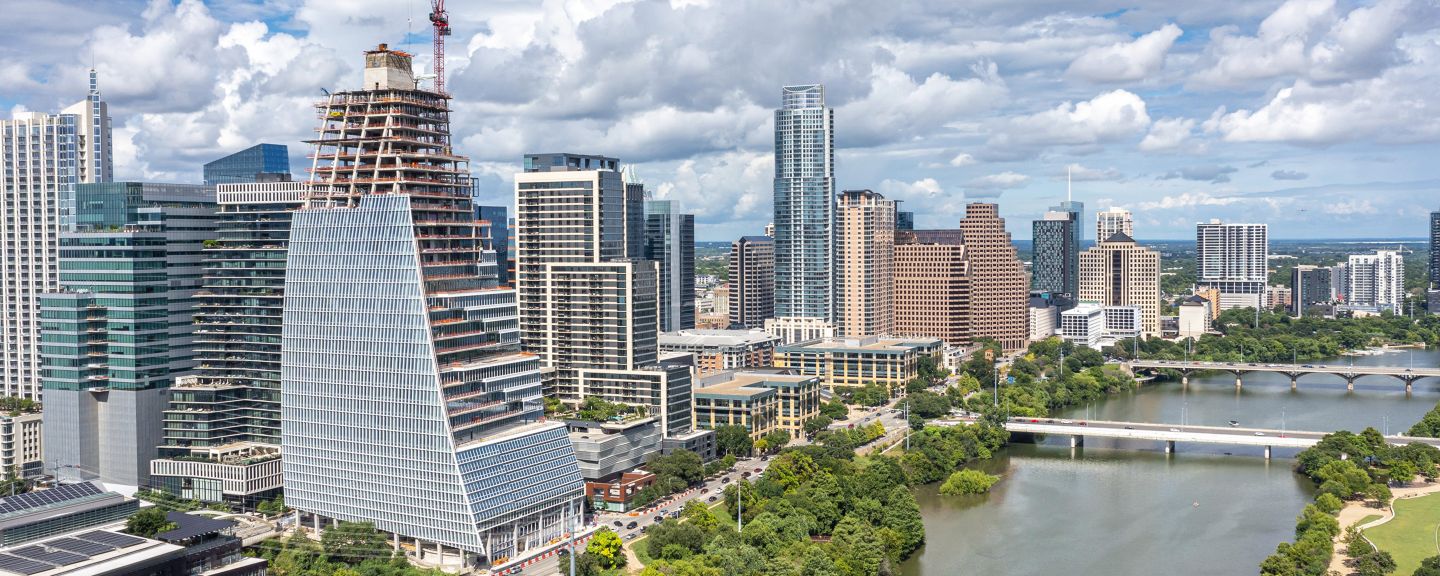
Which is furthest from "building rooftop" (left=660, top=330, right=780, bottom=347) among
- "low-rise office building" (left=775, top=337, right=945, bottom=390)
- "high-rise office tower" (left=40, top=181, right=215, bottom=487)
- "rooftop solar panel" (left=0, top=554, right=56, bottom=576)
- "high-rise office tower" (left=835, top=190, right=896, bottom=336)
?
"rooftop solar panel" (left=0, top=554, right=56, bottom=576)

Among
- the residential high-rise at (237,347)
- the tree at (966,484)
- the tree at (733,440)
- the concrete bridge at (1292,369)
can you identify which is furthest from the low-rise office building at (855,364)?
the residential high-rise at (237,347)

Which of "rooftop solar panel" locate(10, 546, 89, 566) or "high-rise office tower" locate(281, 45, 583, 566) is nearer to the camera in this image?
"rooftop solar panel" locate(10, 546, 89, 566)

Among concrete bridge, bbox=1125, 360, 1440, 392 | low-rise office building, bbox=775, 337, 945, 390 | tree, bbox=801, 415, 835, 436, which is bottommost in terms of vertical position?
tree, bbox=801, 415, 835, 436

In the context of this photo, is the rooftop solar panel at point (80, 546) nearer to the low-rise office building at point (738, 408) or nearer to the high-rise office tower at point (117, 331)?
the high-rise office tower at point (117, 331)

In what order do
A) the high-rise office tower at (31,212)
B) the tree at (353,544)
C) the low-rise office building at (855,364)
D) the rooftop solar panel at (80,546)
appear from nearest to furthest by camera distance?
the rooftop solar panel at (80,546)
the tree at (353,544)
the high-rise office tower at (31,212)
the low-rise office building at (855,364)

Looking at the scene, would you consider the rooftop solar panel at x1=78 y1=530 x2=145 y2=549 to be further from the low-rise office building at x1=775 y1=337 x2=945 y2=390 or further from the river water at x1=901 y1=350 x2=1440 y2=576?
the low-rise office building at x1=775 y1=337 x2=945 y2=390

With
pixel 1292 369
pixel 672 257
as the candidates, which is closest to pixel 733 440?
pixel 672 257

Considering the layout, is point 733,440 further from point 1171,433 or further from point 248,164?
point 248,164

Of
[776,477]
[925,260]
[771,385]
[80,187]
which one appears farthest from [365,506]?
[925,260]
